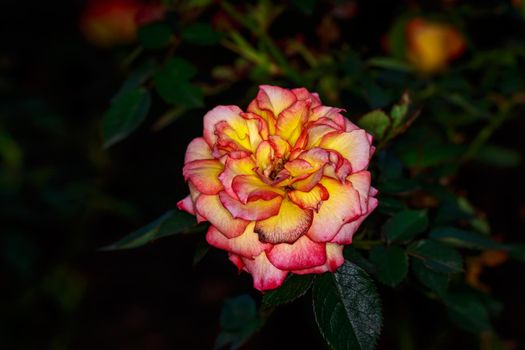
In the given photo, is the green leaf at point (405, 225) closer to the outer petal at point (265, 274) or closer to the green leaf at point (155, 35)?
the outer petal at point (265, 274)

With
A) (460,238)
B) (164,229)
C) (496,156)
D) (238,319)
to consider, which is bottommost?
(496,156)

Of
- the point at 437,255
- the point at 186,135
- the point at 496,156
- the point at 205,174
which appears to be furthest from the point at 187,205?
the point at 186,135

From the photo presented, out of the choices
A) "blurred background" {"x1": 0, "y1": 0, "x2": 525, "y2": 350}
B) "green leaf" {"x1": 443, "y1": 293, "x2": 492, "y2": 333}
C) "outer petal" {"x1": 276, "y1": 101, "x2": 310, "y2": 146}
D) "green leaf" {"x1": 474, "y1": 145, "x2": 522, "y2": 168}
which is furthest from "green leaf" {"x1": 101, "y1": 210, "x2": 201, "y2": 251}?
"green leaf" {"x1": 474, "y1": 145, "x2": 522, "y2": 168}

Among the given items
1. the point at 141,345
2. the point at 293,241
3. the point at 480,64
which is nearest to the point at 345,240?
the point at 293,241

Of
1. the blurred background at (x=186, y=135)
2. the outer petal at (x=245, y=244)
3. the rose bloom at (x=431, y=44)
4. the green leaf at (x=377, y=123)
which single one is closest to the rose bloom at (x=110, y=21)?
the blurred background at (x=186, y=135)

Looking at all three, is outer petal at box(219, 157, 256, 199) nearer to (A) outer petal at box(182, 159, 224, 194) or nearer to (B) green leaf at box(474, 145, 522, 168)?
(A) outer petal at box(182, 159, 224, 194)

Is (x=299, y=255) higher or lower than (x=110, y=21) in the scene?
higher

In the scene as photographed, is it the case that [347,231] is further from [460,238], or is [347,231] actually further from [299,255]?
[460,238]
